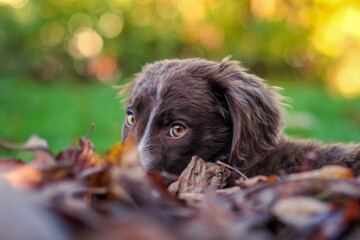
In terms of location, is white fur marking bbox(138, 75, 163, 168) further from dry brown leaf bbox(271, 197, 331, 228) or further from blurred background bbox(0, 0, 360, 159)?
blurred background bbox(0, 0, 360, 159)

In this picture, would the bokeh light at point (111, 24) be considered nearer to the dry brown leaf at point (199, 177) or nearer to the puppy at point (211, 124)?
the puppy at point (211, 124)

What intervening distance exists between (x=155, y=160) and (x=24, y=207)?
1.88 metres

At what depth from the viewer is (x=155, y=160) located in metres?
3.12

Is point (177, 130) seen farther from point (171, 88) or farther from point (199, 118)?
point (171, 88)

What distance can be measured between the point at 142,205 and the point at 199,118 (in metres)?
1.78

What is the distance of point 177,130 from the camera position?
324 cm

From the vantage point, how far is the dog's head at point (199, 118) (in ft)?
10.4

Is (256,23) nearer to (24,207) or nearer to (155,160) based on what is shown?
(155,160)

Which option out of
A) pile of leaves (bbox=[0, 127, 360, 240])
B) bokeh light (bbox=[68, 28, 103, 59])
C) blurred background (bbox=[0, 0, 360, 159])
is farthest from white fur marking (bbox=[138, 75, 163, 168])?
bokeh light (bbox=[68, 28, 103, 59])

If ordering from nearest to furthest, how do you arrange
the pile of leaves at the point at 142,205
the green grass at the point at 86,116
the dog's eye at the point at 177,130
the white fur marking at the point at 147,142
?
the pile of leaves at the point at 142,205
the white fur marking at the point at 147,142
the dog's eye at the point at 177,130
the green grass at the point at 86,116

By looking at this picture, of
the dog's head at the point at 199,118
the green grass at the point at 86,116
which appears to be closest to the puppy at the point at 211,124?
the dog's head at the point at 199,118

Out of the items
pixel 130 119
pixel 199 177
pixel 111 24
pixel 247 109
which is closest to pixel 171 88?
pixel 130 119

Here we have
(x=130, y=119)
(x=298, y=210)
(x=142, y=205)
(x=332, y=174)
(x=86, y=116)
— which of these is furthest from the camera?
(x=86, y=116)

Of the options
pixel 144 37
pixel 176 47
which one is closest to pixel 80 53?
pixel 144 37
